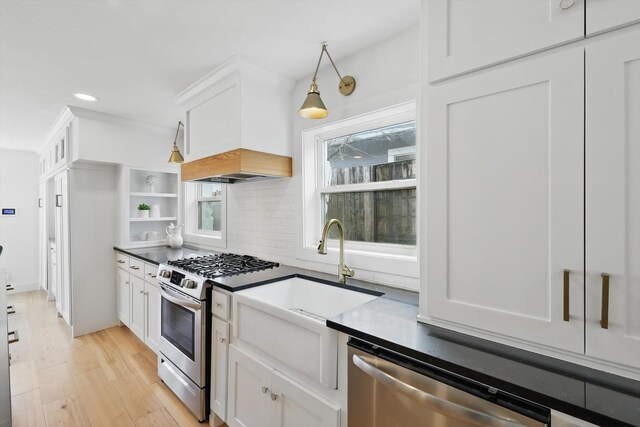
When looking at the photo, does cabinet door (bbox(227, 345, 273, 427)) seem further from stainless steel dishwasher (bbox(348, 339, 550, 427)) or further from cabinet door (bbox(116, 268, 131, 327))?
cabinet door (bbox(116, 268, 131, 327))

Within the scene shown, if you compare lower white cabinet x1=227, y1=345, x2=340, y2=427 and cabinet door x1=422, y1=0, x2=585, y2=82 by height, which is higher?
cabinet door x1=422, y1=0, x2=585, y2=82

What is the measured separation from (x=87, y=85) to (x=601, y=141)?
346 cm

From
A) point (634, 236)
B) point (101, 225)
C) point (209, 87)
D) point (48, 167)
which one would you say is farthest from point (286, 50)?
point (48, 167)

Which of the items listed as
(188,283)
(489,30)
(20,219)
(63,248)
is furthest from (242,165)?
(20,219)

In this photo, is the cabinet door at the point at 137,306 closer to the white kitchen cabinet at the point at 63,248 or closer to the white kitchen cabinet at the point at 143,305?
the white kitchen cabinet at the point at 143,305

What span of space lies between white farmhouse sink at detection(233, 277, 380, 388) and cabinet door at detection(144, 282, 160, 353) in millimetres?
1349

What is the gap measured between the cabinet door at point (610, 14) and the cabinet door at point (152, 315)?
3.15 metres

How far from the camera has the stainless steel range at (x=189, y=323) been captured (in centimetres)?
198

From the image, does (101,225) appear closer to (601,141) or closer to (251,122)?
(251,122)

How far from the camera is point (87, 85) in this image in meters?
2.58

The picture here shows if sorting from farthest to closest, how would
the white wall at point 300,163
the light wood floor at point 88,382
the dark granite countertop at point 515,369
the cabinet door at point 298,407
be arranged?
the light wood floor at point 88,382 < the white wall at point 300,163 < the cabinet door at point 298,407 < the dark granite countertop at point 515,369

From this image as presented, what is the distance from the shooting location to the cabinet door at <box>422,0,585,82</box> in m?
0.93

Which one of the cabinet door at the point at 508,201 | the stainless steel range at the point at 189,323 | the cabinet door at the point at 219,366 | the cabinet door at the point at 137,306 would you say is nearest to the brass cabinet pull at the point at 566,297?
the cabinet door at the point at 508,201

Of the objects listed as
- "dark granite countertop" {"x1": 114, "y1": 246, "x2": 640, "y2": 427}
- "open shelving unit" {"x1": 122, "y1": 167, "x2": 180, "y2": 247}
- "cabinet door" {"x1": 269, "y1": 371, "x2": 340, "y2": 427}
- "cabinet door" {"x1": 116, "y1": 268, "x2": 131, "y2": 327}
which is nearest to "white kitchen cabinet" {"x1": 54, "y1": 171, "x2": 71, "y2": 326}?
"cabinet door" {"x1": 116, "y1": 268, "x2": 131, "y2": 327}
